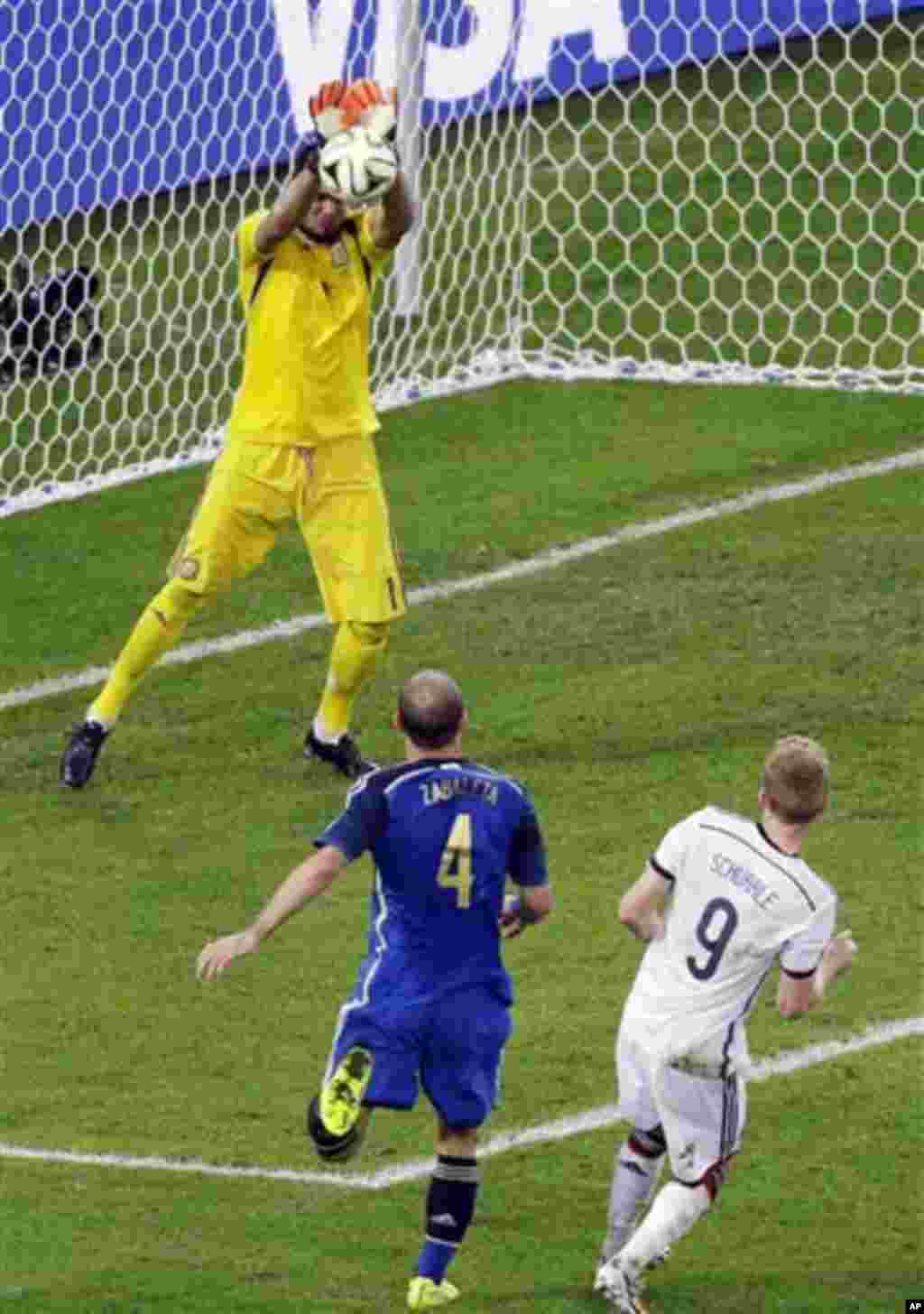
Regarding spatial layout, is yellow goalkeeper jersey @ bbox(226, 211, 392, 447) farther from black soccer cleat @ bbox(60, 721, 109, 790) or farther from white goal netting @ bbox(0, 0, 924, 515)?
white goal netting @ bbox(0, 0, 924, 515)

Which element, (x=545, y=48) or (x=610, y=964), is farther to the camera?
(x=545, y=48)

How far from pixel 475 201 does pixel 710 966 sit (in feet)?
34.2

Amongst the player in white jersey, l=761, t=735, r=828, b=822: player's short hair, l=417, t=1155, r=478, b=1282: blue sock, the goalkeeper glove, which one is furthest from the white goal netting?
l=761, t=735, r=828, b=822: player's short hair

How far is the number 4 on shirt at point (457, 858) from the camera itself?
8.10m

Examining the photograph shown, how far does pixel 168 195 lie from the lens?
1714 centimetres

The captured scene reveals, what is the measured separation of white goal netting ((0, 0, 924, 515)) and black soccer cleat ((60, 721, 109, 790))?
3.86 meters

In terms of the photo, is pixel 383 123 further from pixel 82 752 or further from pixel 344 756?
pixel 82 752

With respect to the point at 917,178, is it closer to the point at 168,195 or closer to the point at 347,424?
the point at 168,195

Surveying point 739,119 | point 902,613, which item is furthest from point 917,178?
point 902,613

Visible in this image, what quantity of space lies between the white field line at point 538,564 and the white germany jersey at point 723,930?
5760mm

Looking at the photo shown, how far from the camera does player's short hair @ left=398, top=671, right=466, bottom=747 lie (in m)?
8.12

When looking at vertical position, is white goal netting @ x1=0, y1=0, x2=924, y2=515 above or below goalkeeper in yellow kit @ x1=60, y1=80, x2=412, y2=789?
below

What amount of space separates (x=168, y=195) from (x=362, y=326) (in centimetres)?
499

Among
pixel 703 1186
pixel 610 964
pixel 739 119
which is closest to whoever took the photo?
pixel 703 1186
